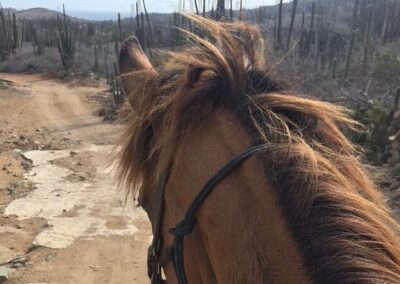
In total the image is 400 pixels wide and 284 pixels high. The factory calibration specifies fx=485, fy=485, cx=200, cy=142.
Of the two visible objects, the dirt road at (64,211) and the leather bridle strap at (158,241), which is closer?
the leather bridle strap at (158,241)

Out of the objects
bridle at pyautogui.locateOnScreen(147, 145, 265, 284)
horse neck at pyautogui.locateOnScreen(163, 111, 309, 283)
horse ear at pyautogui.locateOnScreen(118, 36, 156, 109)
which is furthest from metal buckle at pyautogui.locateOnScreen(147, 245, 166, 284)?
horse ear at pyautogui.locateOnScreen(118, 36, 156, 109)

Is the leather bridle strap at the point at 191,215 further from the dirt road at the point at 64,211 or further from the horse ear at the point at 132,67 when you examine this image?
the dirt road at the point at 64,211

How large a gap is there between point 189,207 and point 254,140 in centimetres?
22

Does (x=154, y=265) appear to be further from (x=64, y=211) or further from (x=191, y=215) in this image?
(x=64, y=211)

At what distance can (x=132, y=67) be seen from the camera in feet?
5.20

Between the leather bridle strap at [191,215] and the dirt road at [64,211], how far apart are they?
2.13ft

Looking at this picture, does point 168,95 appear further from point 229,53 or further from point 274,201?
point 274,201

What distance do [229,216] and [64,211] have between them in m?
5.50

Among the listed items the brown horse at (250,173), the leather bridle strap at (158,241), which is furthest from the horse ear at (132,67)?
the leather bridle strap at (158,241)

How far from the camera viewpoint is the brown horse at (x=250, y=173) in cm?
85

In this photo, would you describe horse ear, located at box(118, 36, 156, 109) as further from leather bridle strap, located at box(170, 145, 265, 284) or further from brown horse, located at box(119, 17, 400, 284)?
leather bridle strap, located at box(170, 145, 265, 284)

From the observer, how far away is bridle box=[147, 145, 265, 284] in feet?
3.38

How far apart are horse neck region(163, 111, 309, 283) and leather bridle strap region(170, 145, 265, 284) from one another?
0.01 metres

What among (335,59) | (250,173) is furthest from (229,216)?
(335,59)
